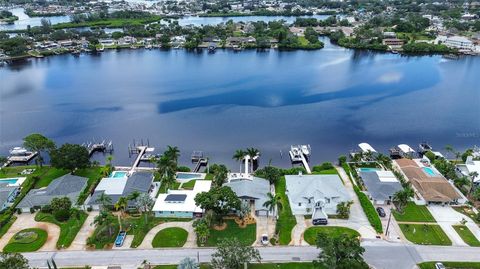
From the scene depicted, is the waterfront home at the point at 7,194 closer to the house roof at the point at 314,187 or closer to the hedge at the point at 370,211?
the house roof at the point at 314,187

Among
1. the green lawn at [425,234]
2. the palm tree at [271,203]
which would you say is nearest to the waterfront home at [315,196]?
the palm tree at [271,203]

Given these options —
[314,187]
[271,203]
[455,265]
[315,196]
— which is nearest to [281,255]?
[271,203]

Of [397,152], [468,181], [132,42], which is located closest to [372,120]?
[397,152]

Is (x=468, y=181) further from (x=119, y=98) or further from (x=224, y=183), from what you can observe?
(x=119, y=98)

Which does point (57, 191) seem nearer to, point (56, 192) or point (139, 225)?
point (56, 192)

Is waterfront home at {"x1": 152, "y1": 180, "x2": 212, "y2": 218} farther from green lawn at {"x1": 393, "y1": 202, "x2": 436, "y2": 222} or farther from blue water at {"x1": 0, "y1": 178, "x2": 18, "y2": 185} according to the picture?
green lawn at {"x1": 393, "y1": 202, "x2": 436, "y2": 222}

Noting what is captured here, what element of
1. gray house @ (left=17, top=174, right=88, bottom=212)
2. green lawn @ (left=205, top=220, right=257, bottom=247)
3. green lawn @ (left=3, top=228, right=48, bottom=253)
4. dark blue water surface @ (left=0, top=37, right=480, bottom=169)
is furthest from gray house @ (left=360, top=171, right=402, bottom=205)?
green lawn @ (left=3, top=228, right=48, bottom=253)
